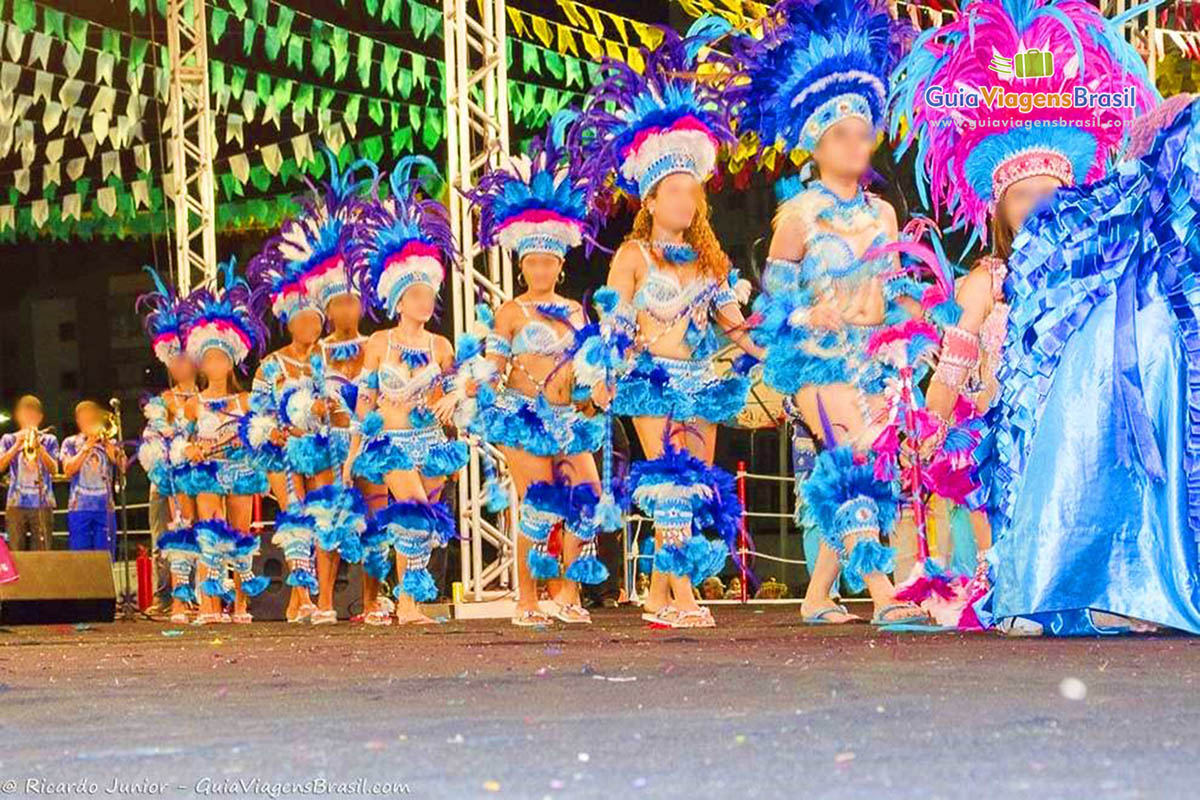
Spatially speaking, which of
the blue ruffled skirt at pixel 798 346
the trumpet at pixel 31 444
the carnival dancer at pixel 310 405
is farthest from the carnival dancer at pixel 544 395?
the trumpet at pixel 31 444

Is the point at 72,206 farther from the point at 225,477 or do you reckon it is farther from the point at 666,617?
the point at 666,617

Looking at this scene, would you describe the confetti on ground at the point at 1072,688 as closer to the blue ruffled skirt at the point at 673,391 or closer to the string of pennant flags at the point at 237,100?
the blue ruffled skirt at the point at 673,391

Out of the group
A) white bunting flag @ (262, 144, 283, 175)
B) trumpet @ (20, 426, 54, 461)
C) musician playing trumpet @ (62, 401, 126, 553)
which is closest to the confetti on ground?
musician playing trumpet @ (62, 401, 126, 553)

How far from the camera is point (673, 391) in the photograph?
677cm

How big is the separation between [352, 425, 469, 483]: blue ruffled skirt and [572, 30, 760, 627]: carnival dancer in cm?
169

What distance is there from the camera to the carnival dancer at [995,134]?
20.7 feet

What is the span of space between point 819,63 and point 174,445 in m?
5.14

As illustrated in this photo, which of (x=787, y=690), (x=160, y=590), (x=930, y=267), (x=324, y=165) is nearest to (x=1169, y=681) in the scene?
(x=787, y=690)

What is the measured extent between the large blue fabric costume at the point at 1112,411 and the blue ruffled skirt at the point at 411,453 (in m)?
3.54

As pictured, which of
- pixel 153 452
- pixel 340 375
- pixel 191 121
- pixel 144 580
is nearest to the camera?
pixel 340 375

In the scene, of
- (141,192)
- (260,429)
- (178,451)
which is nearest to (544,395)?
(260,429)

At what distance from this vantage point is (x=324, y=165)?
53.0 ft

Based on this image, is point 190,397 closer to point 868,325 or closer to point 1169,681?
point 868,325

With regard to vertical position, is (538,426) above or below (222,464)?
above
